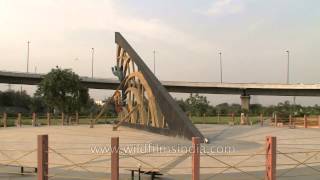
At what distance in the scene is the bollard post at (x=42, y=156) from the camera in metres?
11.0

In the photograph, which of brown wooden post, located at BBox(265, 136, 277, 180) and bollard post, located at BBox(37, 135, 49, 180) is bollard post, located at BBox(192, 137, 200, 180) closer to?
brown wooden post, located at BBox(265, 136, 277, 180)

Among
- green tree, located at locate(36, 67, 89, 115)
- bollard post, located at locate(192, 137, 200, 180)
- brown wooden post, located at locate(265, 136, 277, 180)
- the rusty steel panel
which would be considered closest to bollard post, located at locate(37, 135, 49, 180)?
bollard post, located at locate(192, 137, 200, 180)

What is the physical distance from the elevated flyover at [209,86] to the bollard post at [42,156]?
6673cm

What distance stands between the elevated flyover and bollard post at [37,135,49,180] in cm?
6673

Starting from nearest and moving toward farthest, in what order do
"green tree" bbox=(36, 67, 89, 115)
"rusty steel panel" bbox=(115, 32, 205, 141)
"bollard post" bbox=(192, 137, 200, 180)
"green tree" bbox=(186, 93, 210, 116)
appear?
"bollard post" bbox=(192, 137, 200, 180)
"rusty steel panel" bbox=(115, 32, 205, 141)
"green tree" bbox=(36, 67, 89, 115)
"green tree" bbox=(186, 93, 210, 116)

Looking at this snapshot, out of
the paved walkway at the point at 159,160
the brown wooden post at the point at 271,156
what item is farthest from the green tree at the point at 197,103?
the brown wooden post at the point at 271,156

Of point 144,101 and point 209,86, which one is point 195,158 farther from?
point 209,86

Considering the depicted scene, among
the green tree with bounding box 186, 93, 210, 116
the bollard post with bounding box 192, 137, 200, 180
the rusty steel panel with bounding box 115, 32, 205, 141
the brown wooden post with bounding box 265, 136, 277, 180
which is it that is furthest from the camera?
the green tree with bounding box 186, 93, 210, 116

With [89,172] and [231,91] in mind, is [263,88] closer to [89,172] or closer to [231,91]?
[231,91]

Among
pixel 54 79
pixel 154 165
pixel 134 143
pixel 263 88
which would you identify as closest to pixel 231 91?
pixel 263 88

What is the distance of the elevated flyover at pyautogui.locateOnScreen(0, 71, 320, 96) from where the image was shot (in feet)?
255

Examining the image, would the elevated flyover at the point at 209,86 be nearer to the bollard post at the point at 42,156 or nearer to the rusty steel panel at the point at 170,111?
the rusty steel panel at the point at 170,111

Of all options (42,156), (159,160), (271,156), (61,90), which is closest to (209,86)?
(61,90)

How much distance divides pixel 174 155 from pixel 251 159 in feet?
8.39
